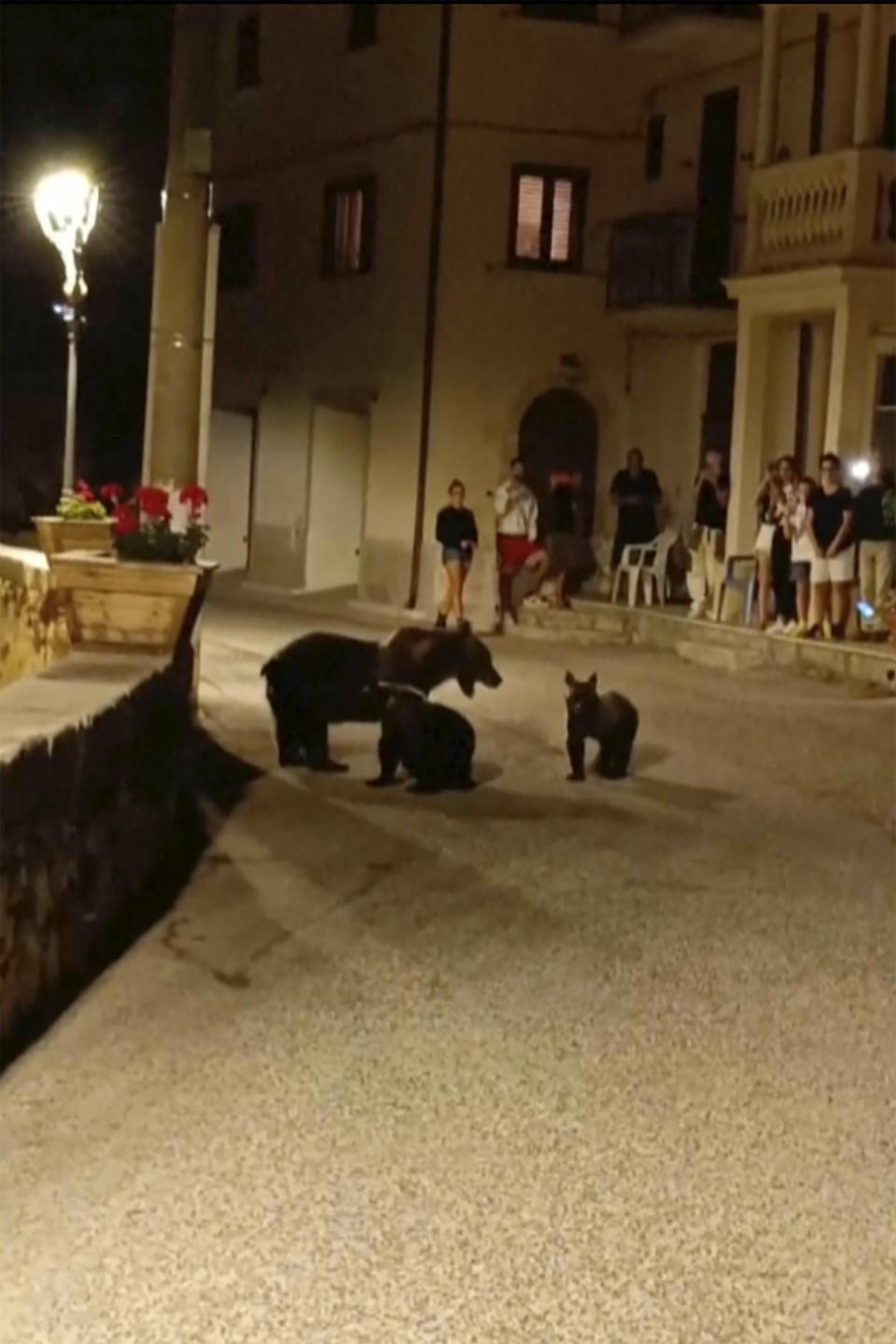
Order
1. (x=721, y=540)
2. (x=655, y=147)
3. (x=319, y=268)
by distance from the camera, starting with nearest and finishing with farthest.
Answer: (x=721, y=540)
(x=655, y=147)
(x=319, y=268)

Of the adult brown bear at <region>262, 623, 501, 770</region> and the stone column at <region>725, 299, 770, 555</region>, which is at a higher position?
the stone column at <region>725, 299, 770, 555</region>

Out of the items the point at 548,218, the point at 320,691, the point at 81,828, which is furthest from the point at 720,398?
the point at 81,828

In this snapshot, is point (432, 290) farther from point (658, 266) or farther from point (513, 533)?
point (513, 533)

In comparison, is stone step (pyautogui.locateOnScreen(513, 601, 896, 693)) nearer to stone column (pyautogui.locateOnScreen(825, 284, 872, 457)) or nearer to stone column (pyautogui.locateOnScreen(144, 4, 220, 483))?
stone column (pyautogui.locateOnScreen(825, 284, 872, 457))

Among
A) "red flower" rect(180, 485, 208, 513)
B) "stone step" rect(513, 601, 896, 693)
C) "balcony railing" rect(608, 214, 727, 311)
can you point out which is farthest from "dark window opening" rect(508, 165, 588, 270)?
"red flower" rect(180, 485, 208, 513)

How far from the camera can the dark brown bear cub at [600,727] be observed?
11891mm

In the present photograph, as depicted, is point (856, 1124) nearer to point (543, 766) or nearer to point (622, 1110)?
point (622, 1110)

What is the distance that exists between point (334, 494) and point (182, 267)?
17119 millimetres

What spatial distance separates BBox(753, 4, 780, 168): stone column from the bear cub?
12089 millimetres

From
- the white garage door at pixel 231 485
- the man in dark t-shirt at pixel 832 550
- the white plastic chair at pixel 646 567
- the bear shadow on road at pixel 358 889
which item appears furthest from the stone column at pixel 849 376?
the white garage door at pixel 231 485

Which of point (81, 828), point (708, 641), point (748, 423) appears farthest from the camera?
point (748, 423)

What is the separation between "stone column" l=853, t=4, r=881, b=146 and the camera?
20.3 m

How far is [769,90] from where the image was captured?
2183 cm

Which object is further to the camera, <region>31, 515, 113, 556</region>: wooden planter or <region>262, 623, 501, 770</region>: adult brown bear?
<region>31, 515, 113, 556</region>: wooden planter
